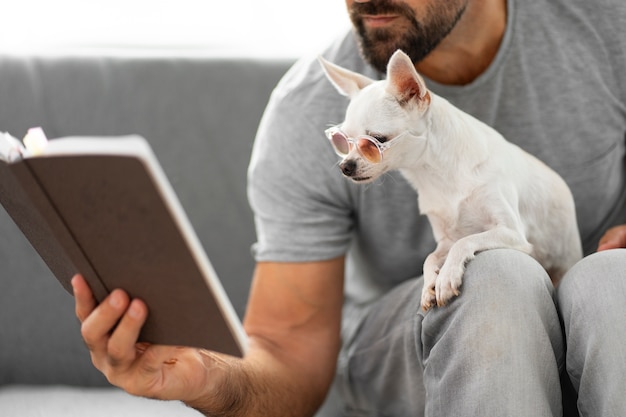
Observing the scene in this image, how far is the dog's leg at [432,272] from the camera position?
A: 109 cm

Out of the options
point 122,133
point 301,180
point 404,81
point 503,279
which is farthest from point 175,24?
point 503,279

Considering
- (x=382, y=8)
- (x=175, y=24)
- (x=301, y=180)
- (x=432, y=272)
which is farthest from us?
(x=175, y=24)

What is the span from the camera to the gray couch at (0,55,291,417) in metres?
1.75

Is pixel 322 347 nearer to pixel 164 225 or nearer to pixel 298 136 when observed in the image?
pixel 298 136

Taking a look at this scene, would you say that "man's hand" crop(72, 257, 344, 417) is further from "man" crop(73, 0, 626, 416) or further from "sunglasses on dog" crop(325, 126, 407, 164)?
"sunglasses on dog" crop(325, 126, 407, 164)

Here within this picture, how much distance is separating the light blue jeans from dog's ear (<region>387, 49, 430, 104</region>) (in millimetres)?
229

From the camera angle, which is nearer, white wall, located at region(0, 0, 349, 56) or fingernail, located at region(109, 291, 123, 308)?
fingernail, located at region(109, 291, 123, 308)

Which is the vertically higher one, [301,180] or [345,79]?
[345,79]

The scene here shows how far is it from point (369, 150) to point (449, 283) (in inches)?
8.0

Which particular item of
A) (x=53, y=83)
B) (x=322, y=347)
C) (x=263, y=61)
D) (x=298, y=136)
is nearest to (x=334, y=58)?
(x=298, y=136)

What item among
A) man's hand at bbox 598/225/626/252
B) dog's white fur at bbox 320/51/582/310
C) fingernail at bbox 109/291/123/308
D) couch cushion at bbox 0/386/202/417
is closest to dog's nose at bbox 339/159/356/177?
dog's white fur at bbox 320/51/582/310

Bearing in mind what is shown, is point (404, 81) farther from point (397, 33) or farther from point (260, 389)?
point (260, 389)

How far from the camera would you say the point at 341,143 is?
1.06 meters

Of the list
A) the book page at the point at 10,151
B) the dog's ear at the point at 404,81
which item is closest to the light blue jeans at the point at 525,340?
the dog's ear at the point at 404,81
